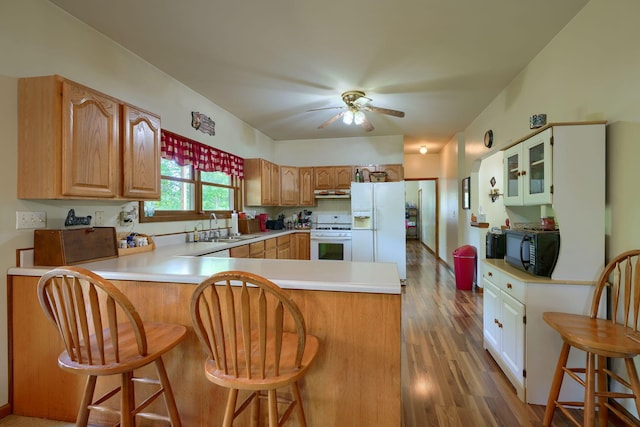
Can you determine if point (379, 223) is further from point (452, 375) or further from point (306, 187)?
point (452, 375)

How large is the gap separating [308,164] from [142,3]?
4036mm

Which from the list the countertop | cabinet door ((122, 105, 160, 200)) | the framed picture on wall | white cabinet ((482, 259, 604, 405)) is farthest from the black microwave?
cabinet door ((122, 105, 160, 200))

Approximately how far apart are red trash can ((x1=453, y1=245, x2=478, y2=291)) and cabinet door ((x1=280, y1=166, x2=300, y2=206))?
2908 mm

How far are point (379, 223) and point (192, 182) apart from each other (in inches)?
112

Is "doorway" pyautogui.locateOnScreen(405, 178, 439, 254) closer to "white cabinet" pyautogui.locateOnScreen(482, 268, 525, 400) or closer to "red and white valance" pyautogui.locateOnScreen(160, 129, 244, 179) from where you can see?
"red and white valance" pyautogui.locateOnScreen(160, 129, 244, 179)

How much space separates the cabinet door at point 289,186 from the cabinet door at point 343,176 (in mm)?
735

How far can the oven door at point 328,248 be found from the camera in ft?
16.8

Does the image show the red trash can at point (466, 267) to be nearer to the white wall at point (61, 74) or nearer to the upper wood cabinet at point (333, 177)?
the upper wood cabinet at point (333, 177)

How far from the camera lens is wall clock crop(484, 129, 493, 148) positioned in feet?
12.8

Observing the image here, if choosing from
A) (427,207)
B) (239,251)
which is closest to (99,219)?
(239,251)

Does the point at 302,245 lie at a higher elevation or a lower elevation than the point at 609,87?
lower

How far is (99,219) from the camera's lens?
2320 millimetres

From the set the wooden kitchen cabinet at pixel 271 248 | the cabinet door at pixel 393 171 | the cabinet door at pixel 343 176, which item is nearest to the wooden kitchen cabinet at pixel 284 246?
the wooden kitchen cabinet at pixel 271 248

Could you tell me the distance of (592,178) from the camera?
6.17 feet
